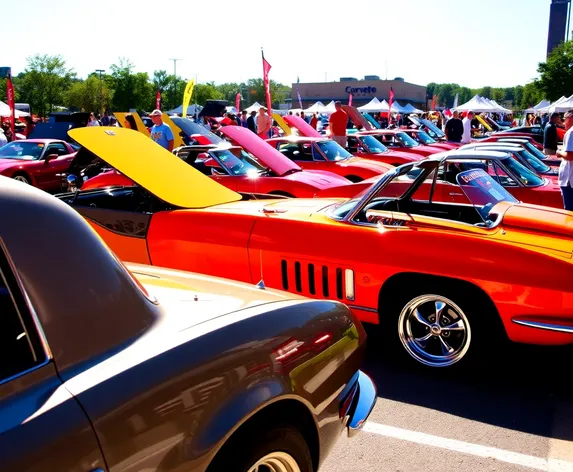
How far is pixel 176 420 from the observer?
1.68m

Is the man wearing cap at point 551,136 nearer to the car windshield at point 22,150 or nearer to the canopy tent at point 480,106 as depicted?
the car windshield at point 22,150

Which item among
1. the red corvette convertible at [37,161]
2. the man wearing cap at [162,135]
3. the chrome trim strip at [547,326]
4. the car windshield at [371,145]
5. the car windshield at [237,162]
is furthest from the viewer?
the car windshield at [371,145]

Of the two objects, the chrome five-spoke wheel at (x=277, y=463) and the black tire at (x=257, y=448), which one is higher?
the black tire at (x=257, y=448)

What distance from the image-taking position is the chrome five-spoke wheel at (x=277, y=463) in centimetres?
199

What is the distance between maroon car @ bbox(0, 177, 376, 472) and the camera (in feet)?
4.88

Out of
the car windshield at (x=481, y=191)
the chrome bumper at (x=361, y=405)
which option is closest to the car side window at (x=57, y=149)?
the car windshield at (x=481, y=191)

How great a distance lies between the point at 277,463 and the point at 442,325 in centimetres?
224

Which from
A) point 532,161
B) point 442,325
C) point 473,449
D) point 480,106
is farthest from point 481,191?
point 480,106

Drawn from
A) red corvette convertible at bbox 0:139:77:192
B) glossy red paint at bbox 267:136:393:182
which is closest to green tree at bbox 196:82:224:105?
red corvette convertible at bbox 0:139:77:192

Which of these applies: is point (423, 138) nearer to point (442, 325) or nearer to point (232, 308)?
point (442, 325)

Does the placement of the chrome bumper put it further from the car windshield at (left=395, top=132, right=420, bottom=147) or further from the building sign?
the building sign

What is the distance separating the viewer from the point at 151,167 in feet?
17.1

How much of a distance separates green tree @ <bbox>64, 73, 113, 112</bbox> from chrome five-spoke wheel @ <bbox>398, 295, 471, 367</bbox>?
2271 inches

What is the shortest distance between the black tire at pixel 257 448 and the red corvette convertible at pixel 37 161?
1143cm
